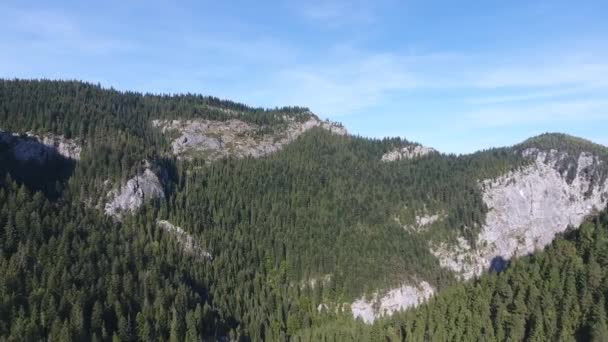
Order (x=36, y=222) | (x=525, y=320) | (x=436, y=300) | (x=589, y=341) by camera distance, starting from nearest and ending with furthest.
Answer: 1. (x=589, y=341)
2. (x=525, y=320)
3. (x=436, y=300)
4. (x=36, y=222)

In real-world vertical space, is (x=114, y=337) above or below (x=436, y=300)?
below

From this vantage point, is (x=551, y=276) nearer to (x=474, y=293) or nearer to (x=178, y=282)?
(x=474, y=293)

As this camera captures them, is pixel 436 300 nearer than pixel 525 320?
No

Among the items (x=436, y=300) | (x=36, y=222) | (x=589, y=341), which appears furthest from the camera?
(x=36, y=222)

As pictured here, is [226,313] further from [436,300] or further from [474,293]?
[474,293]

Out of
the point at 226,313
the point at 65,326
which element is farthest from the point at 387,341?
the point at 65,326

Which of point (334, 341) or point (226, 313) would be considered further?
point (226, 313)

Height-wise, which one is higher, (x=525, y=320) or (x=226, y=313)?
(x=525, y=320)

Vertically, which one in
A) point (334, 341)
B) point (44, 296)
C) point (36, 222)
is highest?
point (36, 222)

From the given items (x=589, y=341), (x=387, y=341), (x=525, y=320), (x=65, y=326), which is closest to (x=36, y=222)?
(x=65, y=326)
